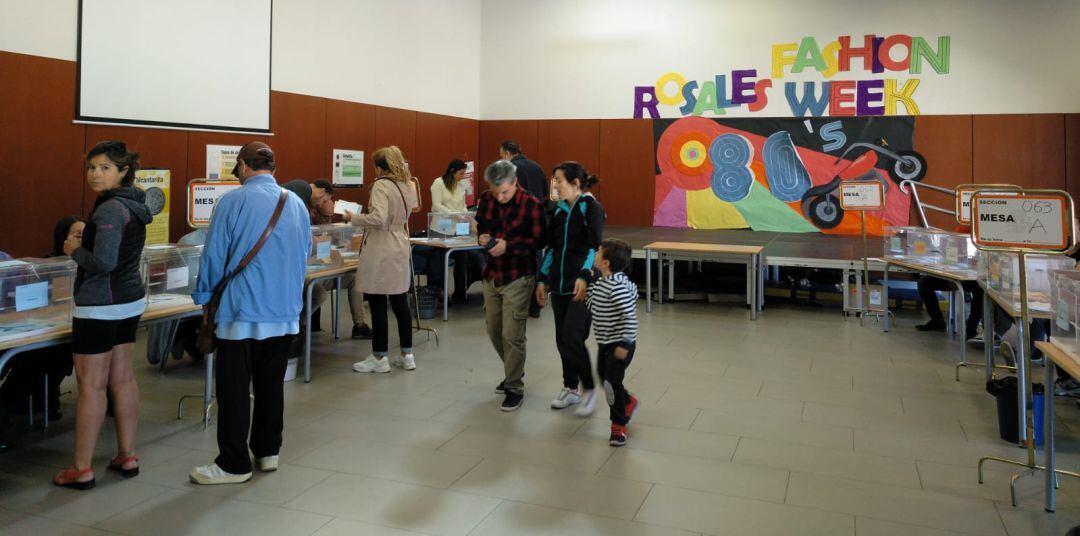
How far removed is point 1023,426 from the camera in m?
3.89

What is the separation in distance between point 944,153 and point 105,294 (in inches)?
406

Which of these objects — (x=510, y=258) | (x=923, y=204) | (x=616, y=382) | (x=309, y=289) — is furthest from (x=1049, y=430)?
(x=923, y=204)

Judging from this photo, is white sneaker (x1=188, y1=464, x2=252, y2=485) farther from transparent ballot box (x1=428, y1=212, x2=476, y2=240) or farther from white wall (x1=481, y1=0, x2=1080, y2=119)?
white wall (x1=481, y1=0, x2=1080, y2=119)

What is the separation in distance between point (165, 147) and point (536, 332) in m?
3.74

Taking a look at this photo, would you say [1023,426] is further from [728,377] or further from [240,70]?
[240,70]

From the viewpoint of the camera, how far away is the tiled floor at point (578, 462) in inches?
118

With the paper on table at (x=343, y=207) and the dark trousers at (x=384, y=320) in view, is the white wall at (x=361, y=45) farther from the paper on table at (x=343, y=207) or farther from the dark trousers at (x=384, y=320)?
the dark trousers at (x=384, y=320)

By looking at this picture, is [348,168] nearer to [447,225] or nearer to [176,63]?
[447,225]

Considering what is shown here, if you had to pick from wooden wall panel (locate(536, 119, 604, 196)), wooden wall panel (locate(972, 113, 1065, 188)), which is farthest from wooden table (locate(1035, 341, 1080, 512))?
wooden wall panel (locate(536, 119, 604, 196))

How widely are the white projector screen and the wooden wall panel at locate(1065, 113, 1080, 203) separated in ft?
32.0

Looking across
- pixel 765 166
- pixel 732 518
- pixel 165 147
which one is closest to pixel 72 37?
pixel 165 147

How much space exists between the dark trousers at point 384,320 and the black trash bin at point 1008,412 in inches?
142

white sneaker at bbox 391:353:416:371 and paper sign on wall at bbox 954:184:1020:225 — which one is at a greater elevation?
paper sign on wall at bbox 954:184:1020:225

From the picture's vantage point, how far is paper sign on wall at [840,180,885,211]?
7.69 meters
